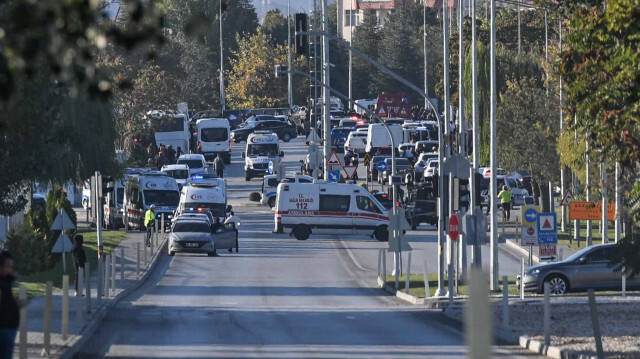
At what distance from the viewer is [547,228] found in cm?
3122

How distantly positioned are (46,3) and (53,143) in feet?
61.5

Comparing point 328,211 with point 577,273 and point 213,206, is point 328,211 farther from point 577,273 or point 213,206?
point 577,273

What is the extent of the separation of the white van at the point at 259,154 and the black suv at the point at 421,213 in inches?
933

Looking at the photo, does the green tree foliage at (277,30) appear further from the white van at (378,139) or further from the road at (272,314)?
the road at (272,314)

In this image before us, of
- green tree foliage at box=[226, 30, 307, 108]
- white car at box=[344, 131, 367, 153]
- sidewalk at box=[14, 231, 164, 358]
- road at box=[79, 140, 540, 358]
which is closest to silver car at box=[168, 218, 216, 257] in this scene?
road at box=[79, 140, 540, 358]

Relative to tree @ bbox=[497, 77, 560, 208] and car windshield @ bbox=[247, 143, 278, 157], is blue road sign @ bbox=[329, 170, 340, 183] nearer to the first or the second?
tree @ bbox=[497, 77, 560, 208]

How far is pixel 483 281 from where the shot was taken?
243 inches

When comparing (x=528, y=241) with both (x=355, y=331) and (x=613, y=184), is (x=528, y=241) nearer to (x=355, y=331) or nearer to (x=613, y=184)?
(x=613, y=184)

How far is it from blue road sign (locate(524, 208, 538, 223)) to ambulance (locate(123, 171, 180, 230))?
24.2 meters

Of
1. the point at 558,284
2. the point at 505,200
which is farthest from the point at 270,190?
the point at 558,284

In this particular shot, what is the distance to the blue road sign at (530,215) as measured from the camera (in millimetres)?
32094

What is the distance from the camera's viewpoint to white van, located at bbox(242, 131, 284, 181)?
77250mm

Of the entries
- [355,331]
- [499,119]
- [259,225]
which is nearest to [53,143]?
[355,331]

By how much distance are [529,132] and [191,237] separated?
61.7ft
